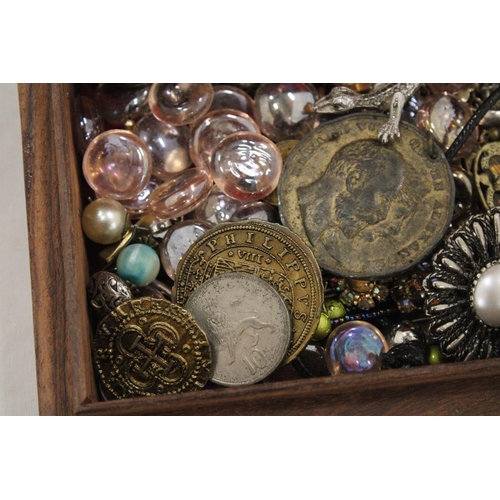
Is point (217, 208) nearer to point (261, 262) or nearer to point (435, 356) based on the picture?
point (261, 262)

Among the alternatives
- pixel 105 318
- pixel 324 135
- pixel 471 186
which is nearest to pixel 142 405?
pixel 105 318

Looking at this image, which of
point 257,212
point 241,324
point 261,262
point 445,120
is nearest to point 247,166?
point 257,212

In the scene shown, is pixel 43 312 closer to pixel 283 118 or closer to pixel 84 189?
pixel 84 189

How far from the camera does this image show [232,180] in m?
1.29

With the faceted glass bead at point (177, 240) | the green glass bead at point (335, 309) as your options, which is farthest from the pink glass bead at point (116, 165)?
the green glass bead at point (335, 309)

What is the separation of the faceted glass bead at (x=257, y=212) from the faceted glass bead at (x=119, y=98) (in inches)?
11.8

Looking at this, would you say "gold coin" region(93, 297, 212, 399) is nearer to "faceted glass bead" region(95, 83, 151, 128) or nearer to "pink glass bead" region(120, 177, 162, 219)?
"pink glass bead" region(120, 177, 162, 219)

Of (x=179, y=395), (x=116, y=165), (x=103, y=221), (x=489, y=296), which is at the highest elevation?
(x=116, y=165)

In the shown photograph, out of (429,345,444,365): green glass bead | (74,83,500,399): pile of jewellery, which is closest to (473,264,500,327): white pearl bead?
(74,83,500,399): pile of jewellery

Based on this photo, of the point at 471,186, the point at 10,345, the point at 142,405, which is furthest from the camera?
the point at 471,186

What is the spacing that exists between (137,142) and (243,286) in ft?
1.12

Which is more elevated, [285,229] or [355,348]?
[285,229]

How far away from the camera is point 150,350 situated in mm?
1131

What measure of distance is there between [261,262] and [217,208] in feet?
0.64
